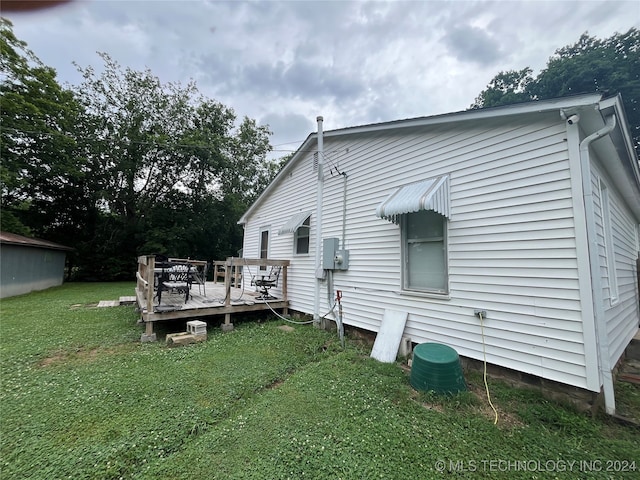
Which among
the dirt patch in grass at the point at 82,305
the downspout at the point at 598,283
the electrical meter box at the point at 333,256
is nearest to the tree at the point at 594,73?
the downspout at the point at 598,283

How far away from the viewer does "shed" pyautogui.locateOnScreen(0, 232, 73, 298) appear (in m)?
10.6

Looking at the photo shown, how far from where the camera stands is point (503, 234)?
3.51 metres

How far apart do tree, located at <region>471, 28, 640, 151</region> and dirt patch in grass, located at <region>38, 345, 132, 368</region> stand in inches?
972

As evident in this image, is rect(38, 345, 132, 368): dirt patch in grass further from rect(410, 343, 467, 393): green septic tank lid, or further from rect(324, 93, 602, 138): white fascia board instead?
rect(324, 93, 602, 138): white fascia board

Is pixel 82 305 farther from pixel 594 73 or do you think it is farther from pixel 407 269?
pixel 594 73

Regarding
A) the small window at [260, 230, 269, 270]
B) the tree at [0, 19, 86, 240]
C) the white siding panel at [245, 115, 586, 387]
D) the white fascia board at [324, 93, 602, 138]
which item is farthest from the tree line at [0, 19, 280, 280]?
the white siding panel at [245, 115, 586, 387]

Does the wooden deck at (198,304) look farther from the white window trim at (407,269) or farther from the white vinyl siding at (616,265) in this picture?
the white vinyl siding at (616,265)

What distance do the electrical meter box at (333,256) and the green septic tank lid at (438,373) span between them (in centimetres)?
269

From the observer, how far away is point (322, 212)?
262 inches

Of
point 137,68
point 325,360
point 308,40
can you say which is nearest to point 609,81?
point 308,40

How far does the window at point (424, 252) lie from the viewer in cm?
422

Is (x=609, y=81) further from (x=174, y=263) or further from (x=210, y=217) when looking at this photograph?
(x=210, y=217)

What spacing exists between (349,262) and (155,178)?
18.9m

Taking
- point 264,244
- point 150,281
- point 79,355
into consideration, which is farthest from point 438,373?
point 264,244
